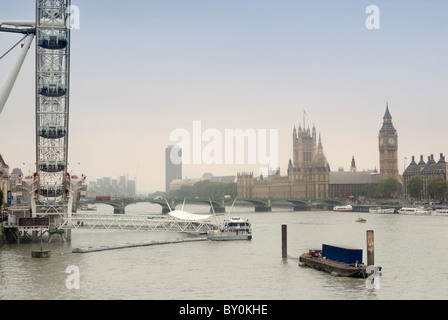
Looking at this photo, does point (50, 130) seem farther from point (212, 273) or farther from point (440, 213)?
point (440, 213)

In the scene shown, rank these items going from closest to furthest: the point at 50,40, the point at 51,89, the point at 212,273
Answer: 1. the point at 212,273
2. the point at 50,40
3. the point at 51,89

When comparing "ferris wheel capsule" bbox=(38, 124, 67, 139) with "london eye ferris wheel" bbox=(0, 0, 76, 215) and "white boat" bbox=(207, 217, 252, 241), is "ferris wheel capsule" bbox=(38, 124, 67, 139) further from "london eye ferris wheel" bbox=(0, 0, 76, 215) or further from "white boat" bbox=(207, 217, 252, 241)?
"white boat" bbox=(207, 217, 252, 241)

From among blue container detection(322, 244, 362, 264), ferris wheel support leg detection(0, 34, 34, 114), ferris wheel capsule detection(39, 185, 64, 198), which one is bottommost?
blue container detection(322, 244, 362, 264)

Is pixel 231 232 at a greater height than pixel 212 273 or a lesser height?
greater

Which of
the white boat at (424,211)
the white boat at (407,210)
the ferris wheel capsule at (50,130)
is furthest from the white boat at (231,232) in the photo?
the white boat at (407,210)

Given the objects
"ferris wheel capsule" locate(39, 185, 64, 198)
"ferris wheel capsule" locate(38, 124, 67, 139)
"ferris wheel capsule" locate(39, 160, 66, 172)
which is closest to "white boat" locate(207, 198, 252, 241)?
"ferris wheel capsule" locate(39, 185, 64, 198)

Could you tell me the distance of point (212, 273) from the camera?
43.6 m

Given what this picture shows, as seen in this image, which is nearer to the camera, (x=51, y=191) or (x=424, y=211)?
(x=51, y=191)

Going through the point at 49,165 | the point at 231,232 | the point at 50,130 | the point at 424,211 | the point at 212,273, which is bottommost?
the point at 212,273

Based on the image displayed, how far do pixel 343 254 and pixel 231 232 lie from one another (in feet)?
82.0

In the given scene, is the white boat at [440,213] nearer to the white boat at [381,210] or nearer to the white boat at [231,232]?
the white boat at [381,210]

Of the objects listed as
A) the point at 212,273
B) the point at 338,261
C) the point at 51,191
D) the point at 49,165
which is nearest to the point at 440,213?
the point at 51,191

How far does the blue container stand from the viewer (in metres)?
42.2
